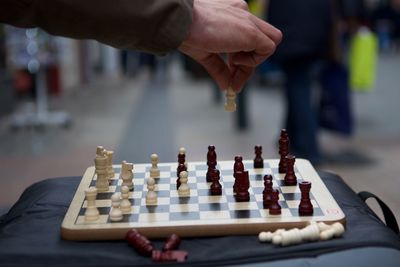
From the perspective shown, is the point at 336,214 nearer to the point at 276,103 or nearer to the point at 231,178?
the point at 231,178

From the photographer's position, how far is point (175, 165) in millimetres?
1513

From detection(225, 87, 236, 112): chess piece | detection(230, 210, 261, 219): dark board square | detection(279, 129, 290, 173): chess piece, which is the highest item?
detection(225, 87, 236, 112): chess piece

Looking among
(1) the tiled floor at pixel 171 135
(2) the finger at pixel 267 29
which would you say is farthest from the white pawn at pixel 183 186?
(1) the tiled floor at pixel 171 135

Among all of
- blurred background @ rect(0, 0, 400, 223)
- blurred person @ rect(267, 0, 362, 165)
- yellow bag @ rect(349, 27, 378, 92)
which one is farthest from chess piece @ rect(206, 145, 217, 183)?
yellow bag @ rect(349, 27, 378, 92)

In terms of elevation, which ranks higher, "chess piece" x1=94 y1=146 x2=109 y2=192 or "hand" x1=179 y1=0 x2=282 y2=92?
"hand" x1=179 y1=0 x2=282 y2=92

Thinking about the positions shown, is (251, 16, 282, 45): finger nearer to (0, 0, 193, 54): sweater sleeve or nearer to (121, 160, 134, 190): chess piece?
(0, 0, 193, 54): sweater sleeve

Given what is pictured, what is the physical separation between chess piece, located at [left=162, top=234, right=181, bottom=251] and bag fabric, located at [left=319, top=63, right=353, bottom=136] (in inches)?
115

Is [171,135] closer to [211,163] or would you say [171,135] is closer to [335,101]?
[335,101]

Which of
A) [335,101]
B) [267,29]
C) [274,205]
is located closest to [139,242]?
[274,205]

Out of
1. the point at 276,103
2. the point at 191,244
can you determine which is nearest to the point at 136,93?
the point at 276,103

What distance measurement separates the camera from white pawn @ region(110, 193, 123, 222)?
1136 millimetres

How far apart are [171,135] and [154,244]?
3.63 metres

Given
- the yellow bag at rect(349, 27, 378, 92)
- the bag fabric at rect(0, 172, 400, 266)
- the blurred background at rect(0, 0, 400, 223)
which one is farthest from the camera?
the yellow bag at rect(349, 27, 378, 92)

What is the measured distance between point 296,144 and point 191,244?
109 inches
